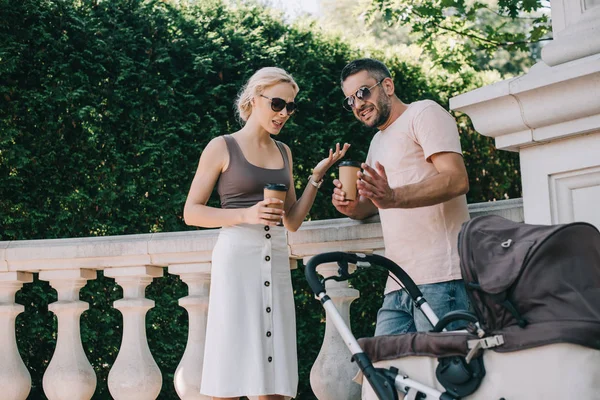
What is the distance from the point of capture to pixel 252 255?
3527 millimetres

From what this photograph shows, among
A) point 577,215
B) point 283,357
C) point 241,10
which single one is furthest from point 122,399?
point 241,10

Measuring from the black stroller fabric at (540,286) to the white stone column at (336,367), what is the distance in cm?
131

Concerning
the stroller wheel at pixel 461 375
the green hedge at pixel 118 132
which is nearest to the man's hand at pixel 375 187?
the stroller wheel at pixel 461 375

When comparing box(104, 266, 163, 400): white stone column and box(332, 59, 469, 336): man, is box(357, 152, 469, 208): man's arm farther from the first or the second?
box(104, 266, 163, 400): white stone column

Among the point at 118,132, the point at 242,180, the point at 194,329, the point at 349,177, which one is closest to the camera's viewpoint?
the point at 349,177

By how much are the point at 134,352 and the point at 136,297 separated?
272mm

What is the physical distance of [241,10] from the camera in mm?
7672

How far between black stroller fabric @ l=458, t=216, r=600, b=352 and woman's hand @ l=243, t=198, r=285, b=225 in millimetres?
1046

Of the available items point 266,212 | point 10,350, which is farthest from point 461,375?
point 10,350

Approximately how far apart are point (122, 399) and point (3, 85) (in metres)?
3.45

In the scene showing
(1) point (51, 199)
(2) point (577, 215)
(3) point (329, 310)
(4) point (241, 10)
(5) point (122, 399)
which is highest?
(4) point (241, 10)

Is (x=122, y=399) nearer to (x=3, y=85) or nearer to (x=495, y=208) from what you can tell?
(x=495, y=208)

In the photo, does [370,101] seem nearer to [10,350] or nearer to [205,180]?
[205,180]

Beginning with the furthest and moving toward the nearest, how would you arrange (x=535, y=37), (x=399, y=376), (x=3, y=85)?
(x=535, y=37) < (x=3, y=85) < (x=399, y=376)
